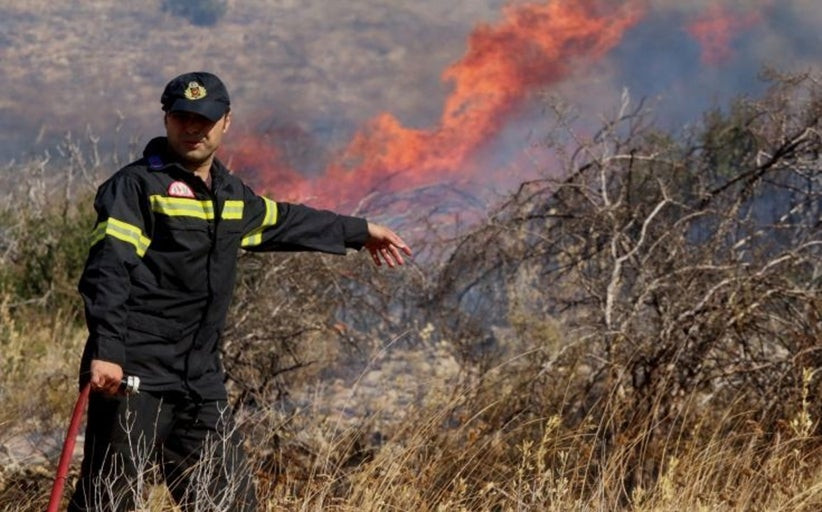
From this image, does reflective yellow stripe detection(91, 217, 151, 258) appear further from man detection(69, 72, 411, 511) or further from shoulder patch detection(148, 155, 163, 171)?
shoulder patch detection(148, 155, 163, 171)

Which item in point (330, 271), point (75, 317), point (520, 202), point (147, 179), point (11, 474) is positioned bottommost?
point (75, 317)

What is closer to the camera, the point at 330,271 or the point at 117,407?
the point at 117,407

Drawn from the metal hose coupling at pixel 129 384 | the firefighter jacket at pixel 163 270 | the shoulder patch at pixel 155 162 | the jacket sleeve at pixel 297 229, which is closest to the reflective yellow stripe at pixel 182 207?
the firefighter jacket at pixel 163 270

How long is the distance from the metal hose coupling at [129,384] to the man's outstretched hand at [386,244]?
3.47 ft

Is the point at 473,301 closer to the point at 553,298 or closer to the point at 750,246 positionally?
the point at 553,298

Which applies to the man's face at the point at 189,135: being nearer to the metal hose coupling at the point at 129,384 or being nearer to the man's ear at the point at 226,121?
the man's ear at the point at 226,121

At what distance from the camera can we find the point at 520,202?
6660 millimetres

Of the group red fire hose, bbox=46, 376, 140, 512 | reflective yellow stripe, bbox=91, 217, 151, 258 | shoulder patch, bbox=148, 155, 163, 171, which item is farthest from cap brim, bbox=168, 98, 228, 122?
red fire hose, bbox=46, 376, 140, 512

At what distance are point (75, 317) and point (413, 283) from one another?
3.57m

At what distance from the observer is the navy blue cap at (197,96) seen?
376 cm

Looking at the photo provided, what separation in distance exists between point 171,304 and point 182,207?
12.4 inches

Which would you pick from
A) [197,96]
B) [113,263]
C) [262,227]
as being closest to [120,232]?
[113,263]

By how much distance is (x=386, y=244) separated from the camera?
171 inches

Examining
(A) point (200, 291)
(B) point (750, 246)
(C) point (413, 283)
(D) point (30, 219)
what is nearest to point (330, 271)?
(C) point (413, 283)
